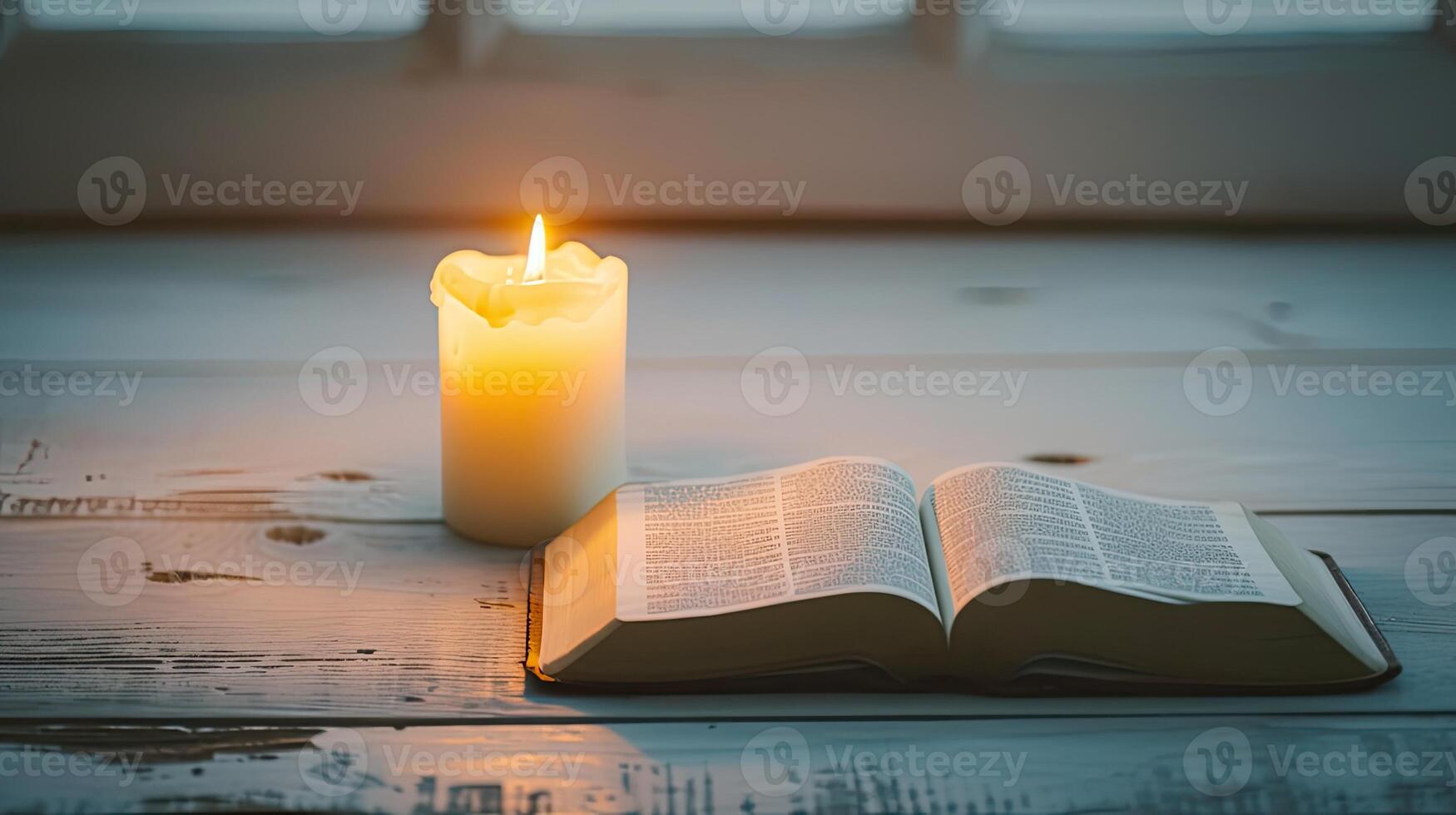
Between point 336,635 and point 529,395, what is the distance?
21 centimetres

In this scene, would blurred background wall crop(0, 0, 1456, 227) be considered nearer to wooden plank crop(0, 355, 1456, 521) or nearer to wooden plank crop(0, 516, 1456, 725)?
wooden plank crop(0, 355, 1456, 521)

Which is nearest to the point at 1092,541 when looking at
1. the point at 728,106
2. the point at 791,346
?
the point at 791,346

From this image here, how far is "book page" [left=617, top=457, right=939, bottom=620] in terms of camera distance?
2.71 ft

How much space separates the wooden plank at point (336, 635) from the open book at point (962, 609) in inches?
0.8

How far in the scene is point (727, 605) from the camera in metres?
0.82

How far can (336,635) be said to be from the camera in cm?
90

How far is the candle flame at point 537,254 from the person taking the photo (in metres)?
1.01

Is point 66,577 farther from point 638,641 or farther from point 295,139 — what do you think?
point 295,139

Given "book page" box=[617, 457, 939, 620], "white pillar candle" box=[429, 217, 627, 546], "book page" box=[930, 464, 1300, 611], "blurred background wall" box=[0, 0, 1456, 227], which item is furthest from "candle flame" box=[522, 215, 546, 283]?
"blurred background wall" box=[0, 0, 1456, 227]

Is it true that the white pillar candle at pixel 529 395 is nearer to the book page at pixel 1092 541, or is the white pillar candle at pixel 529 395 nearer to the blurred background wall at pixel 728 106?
the book page at pixel 1092 541

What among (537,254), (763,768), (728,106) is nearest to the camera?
(763,768)

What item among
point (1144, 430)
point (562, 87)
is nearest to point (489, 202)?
point (562, 87)

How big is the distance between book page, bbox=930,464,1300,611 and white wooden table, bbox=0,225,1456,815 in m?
0.07

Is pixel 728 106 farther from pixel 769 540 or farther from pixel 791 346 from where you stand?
pixel 769 540
